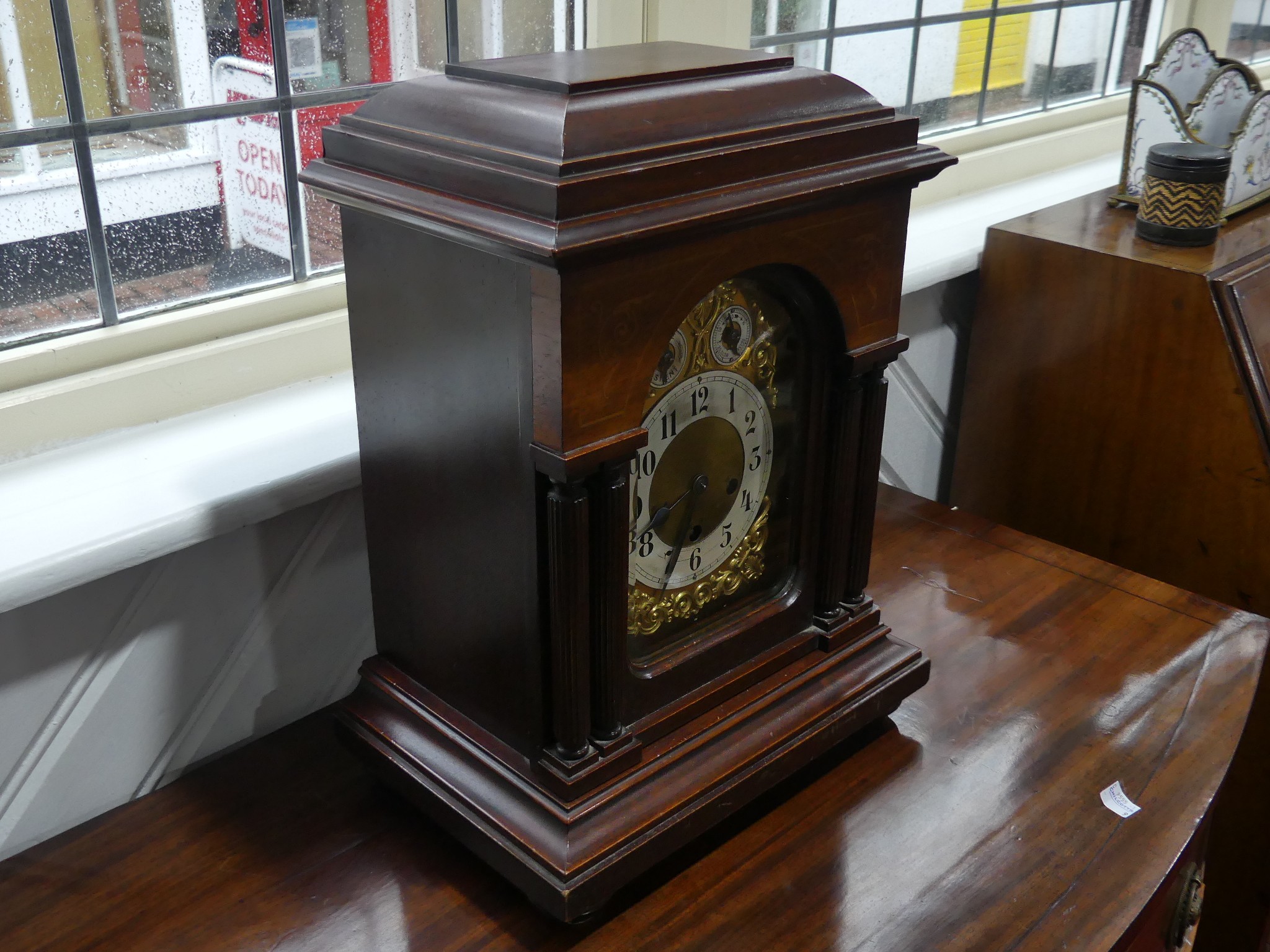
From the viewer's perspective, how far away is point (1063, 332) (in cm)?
136

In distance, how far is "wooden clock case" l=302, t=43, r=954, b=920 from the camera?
628 millimetres

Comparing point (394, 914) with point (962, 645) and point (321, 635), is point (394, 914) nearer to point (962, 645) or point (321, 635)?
point (321, 635)

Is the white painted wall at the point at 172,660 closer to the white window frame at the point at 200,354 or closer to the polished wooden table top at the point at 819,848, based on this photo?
the polished wooden table top at the point at 819,848

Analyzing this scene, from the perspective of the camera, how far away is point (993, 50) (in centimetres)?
176

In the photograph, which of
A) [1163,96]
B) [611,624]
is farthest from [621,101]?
[1163,96]

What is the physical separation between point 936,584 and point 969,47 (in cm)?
95

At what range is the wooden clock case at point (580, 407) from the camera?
0.63 meters

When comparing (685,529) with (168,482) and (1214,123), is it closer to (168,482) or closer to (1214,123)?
(168,482)

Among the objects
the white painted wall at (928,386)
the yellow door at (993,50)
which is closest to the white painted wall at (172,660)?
the white painted wall at (928,386)

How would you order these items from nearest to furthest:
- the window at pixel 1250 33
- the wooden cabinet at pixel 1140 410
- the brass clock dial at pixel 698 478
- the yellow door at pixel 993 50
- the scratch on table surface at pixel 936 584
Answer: the brass clock dial at pixel 698 478, the scratch on table surface at pixel 936 584, the wooden cabinet at pixel 1140 410, the yellow door at pixel 993 50, the window at pixel 1250 33

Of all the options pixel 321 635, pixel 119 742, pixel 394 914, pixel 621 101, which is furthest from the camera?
pixel 321 635

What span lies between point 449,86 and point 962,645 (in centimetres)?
64

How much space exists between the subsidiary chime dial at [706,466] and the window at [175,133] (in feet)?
1.58

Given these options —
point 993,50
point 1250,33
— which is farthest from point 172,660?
point 1250,33
